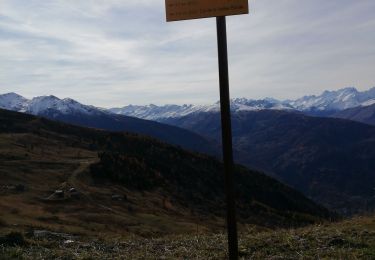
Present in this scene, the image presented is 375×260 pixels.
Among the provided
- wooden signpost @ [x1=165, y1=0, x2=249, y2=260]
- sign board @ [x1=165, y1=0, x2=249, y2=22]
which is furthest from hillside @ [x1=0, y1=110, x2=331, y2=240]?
sign board @ [x1=165, y1=0, x2=249, y2=22]

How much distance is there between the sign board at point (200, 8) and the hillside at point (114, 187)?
18.0 metres

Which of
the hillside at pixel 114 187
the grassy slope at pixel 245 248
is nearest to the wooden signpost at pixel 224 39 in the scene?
the grassy slope at pixel 245 248

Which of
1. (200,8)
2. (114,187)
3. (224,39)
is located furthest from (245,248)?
(114,187)

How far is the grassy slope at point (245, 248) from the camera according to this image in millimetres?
10812

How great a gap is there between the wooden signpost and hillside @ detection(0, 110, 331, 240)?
17304 mm

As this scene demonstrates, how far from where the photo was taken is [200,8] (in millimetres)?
7297

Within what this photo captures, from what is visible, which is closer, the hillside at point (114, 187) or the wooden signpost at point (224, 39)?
the wooden signpost at point (224, 39)

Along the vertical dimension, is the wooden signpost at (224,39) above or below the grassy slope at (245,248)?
above

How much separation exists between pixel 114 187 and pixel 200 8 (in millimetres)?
41580

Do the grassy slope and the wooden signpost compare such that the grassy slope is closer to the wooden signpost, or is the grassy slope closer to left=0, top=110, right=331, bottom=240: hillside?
the wooden signpost

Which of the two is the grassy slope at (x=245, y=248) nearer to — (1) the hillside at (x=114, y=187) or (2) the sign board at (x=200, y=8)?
(2) the sign board at (x=200, y=8)

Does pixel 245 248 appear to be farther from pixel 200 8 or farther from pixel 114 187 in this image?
pixel 114 187

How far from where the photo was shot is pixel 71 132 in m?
93.7

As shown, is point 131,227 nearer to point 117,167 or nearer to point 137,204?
point 137,204
